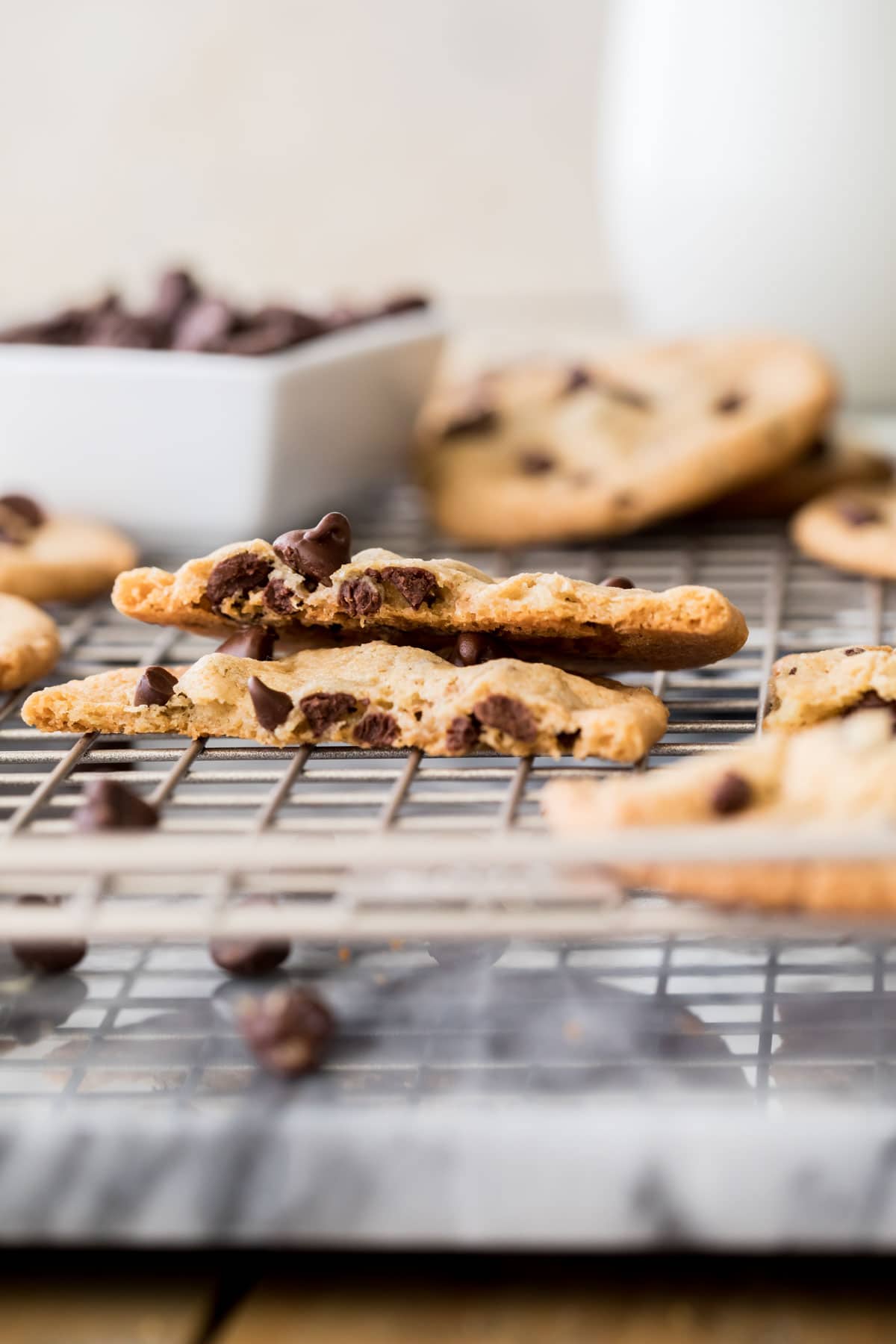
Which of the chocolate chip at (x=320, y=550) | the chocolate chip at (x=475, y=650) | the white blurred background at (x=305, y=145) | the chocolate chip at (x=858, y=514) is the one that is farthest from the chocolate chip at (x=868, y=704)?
the white blurred background at (x=305, y=145)

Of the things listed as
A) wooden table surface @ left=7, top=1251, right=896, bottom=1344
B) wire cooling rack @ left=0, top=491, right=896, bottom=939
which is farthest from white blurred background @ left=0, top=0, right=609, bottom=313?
wooden table surface @ left=7, top=1251, right=896, bottom=1344

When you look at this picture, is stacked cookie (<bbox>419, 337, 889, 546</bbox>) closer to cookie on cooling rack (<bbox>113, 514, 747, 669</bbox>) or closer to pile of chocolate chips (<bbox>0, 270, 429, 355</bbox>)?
pile of chocolate chips (<bbox>0, 270, 429, 355</bbox>)

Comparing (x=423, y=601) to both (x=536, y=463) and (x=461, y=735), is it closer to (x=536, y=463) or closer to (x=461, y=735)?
(x=461, y=735)

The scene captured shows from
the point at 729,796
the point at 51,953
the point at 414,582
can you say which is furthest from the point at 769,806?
the point at 51,953

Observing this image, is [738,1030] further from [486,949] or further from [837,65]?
[837,65]

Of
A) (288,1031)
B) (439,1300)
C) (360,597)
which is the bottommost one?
(439,1300)
